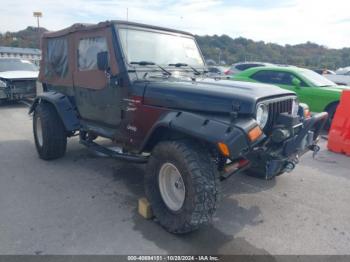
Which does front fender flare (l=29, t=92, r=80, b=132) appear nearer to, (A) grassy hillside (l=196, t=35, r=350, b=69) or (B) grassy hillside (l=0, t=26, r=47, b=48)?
(A) grassy hillside (l=196, t=35, r=350, b=69)

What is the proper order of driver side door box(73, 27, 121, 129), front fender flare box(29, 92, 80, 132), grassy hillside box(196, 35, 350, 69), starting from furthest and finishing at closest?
grassy hillside box(196, 35, 350, 69) → front fender flare box(29, 92, 80, 132) → driver side door box(73, 27, 121, 129)

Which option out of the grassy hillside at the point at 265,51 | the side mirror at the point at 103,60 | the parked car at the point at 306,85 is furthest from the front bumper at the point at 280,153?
the grassy hillside at the point at 265,51

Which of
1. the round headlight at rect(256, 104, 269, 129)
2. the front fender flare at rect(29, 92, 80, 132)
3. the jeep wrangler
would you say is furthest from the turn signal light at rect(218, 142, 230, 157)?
the front fender flare at rect(29, 92, 80, 132)

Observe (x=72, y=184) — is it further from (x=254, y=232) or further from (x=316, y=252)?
(x=316, y=252)

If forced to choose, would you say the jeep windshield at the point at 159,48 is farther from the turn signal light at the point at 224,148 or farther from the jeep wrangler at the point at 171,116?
the turn signal light at the point at 224,148

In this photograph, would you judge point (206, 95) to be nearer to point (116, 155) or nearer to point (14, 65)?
point (116, 155)

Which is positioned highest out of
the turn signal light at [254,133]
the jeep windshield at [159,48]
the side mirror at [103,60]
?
the jeep windshield at [159,48]

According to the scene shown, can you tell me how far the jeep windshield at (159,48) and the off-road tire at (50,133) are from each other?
2.14 metres

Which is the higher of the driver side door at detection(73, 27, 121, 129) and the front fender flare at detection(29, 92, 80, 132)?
the driver side door at detection(73, 27, 121, 129)

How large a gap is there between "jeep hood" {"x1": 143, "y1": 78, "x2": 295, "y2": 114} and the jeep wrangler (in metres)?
0.01

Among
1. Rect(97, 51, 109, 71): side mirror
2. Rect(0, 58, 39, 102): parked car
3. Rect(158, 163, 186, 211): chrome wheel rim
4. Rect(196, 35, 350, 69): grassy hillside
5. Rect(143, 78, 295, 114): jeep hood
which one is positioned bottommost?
Rect(158, 163, 186, 211): chrome wheel rim

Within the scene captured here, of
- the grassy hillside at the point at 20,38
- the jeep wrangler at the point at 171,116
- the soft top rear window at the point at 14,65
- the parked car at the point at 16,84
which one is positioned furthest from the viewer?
the grassy hillside at the point at 20,38

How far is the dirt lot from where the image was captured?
125 inches

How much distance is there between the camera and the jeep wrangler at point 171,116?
3.11 meters
